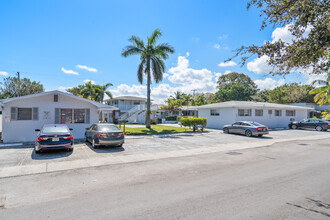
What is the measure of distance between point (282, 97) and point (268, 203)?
51.8 meters

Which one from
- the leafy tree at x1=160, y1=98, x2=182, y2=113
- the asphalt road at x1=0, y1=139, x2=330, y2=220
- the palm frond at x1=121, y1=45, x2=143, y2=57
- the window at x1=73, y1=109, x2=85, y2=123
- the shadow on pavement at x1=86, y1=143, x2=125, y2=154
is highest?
the palm frond at x1=121, y1=45, x2=143, y2=57

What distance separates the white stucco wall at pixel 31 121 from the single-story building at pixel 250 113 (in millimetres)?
17573

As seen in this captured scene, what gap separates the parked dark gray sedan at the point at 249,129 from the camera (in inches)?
715

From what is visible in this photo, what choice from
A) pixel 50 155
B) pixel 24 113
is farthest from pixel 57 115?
pixel 50 155

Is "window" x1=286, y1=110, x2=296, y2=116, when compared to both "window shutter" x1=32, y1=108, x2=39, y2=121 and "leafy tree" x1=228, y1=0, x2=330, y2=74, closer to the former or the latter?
"leafy tree" x1=228, y1=0, x2=330, y2=74

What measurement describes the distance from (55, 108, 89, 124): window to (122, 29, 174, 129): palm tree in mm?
8206

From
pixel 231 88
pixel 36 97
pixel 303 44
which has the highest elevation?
pixel 231 88

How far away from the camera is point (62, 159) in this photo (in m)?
9.14

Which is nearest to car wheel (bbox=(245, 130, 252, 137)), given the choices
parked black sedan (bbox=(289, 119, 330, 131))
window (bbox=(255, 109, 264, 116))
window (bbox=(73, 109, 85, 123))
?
Answer: window (bbox=(255, 109, 264, 116))

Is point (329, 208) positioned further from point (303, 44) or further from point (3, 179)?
point (3, 179)

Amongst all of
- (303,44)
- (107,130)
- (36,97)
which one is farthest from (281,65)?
(36,97)

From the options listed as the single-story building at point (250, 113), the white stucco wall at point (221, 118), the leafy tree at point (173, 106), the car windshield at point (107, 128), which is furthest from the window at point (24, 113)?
the leafy tree at point (173, 106)

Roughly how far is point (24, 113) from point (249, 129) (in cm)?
1860

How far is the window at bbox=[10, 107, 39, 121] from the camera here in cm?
1355
